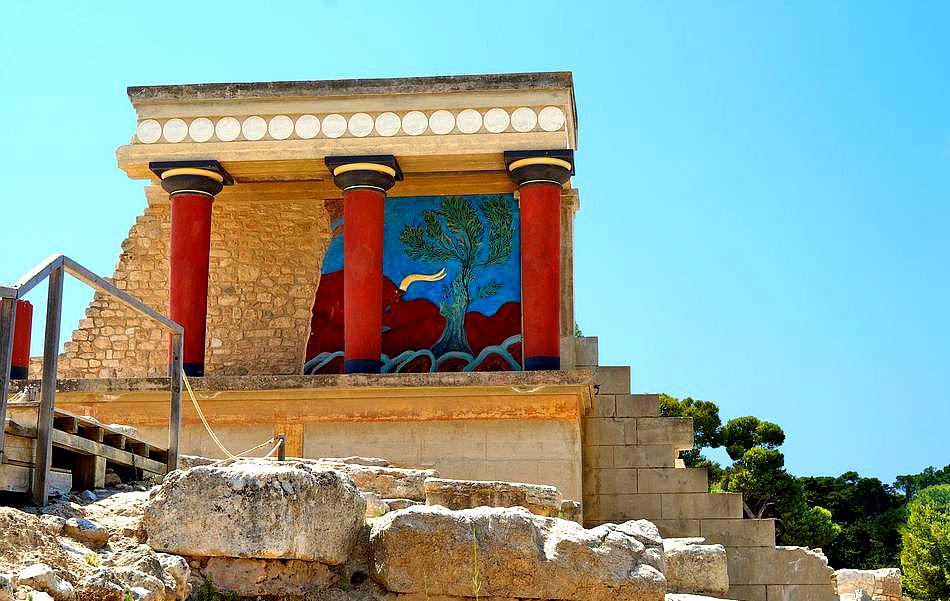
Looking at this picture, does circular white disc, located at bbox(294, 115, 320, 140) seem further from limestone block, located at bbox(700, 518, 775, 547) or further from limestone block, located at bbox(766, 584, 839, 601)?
limestone block, located at bbox(766, 584, 839, 601)

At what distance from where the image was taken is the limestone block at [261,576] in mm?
6840

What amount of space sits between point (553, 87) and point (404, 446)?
5105mm

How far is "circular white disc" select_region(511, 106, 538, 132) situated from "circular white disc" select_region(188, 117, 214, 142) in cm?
402

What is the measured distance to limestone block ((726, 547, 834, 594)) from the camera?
14.8 m

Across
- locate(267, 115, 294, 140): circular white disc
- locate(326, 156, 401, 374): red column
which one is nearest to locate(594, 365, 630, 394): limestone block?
locate(326, 156, 401, 374): red column

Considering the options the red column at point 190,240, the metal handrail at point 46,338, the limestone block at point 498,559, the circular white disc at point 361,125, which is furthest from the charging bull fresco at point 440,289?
the limestone block at point 498,559

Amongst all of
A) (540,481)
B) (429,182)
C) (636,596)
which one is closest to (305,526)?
(636,596)

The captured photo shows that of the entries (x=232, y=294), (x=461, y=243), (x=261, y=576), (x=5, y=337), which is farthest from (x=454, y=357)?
(x=261, y=576)

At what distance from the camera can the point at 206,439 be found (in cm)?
1578

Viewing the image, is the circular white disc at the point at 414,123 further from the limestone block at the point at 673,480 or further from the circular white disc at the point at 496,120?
the limestone block at the point at 673,480

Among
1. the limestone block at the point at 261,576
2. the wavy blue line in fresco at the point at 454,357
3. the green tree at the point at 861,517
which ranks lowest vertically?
the green tree at the point at 861,517

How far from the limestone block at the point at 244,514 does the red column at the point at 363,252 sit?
9732 mm

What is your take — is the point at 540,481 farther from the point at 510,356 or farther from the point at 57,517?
the point at 57,517

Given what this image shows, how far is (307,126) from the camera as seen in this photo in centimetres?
1767
